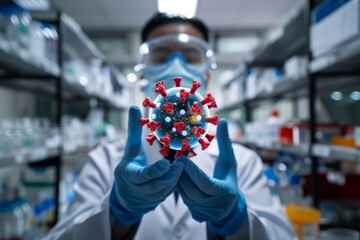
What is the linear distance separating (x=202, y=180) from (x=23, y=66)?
2057mm

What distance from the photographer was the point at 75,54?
3.87 metres

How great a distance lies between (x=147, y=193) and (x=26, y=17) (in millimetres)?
1957

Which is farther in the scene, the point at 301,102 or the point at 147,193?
the point at 301,102

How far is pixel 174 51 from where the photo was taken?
1028 millimetres

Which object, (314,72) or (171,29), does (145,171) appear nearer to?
(171,29)

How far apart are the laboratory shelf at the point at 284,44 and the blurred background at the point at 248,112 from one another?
1 centimetres

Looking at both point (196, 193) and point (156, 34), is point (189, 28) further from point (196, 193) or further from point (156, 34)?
point (196, 193)

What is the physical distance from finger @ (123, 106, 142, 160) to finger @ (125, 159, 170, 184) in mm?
28

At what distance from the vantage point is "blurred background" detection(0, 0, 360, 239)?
5.75 feet

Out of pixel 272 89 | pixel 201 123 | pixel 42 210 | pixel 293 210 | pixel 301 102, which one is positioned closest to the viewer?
pixel 201 123

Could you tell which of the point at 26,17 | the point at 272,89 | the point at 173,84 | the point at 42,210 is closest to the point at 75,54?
the point at 26,17

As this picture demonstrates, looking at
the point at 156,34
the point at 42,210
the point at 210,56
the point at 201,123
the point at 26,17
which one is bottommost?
the point at 42,210

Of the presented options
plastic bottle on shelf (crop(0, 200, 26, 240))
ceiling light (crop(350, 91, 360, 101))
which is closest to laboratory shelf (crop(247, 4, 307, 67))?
ceiling light (crop(350, 91, 360, 101))

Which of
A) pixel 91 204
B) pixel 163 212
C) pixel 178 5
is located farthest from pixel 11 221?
pixel 178 5
